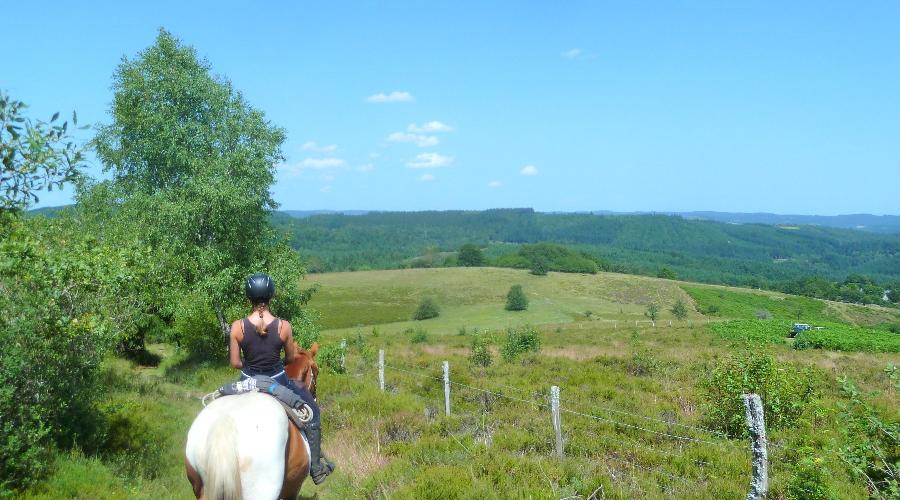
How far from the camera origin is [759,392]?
10914 mm

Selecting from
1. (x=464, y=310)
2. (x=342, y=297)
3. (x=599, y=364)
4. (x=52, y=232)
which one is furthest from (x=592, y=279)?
(x=52, y=232)

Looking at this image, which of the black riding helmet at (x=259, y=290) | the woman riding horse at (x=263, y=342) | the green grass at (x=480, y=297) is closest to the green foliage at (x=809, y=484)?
the woman riding horse at (x=263, y=342)

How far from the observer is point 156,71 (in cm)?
1964

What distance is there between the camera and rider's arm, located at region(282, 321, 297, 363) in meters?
6.28

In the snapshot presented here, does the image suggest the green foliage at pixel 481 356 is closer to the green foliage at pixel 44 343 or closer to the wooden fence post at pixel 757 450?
the green foliage at pixel 44 343

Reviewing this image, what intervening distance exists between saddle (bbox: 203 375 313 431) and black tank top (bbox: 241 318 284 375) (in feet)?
0.50

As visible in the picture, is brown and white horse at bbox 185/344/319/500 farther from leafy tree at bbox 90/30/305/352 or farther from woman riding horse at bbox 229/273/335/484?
leafy tree at bbox 90/30/305/352

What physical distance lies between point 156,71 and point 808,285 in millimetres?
170172

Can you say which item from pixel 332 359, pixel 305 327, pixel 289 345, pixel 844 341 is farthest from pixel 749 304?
pixel 289 345

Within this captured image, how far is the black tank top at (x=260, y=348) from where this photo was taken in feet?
19.8

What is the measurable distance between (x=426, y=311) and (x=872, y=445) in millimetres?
93369

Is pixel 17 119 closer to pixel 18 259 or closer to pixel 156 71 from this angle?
pixel 18 259

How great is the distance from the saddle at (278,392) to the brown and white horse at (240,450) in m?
0.26

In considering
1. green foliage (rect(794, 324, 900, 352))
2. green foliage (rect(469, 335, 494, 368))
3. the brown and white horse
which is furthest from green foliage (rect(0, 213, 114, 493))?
green foliage (rect(794, 324, 900, 352))
